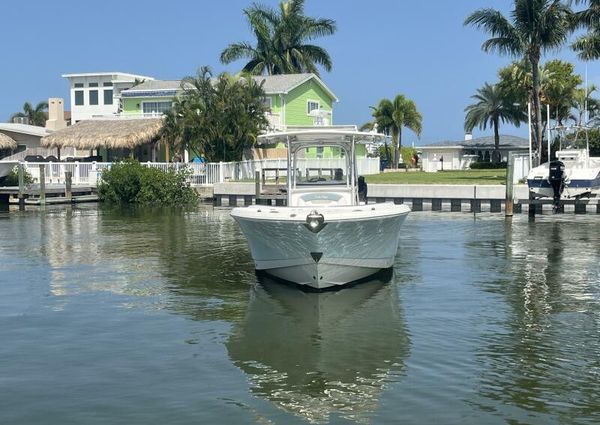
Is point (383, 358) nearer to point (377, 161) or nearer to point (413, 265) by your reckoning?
point (413, 265)

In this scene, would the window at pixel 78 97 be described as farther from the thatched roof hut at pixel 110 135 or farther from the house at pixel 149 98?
the thatched roof hut at pixel 110 135

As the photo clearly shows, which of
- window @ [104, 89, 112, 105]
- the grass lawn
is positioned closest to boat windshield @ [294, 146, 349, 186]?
the grass lawn

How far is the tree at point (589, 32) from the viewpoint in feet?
133

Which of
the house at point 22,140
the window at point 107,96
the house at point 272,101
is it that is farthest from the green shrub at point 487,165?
the house at point 22,140

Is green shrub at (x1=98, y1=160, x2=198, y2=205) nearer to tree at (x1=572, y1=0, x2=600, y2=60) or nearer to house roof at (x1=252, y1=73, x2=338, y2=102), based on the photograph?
house roof at (x1=252, y1=73, x2=338, y2=102)

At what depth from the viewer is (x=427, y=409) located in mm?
8375

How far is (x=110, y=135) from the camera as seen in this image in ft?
153

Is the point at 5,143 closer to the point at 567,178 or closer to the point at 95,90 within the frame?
the point at 95,90

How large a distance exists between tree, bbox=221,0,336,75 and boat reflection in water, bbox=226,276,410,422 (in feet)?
164

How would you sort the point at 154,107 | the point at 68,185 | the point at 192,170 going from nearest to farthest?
the point at 68,185 < the point at 192,170 < the point at 154,107

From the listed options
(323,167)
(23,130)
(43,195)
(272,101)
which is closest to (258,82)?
(272,101)

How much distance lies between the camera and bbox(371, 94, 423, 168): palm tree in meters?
73.9

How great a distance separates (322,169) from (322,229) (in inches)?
162

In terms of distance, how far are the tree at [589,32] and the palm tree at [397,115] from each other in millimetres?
29691
